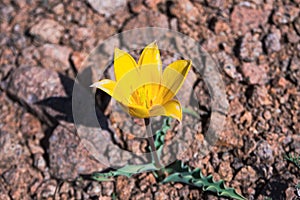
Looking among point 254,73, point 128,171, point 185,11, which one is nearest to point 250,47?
point 254,73

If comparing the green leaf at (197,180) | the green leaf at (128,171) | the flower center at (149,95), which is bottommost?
the green leaf at (197,180)

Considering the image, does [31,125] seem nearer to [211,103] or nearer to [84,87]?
[84,87]

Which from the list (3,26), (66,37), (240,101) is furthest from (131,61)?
(3,26)

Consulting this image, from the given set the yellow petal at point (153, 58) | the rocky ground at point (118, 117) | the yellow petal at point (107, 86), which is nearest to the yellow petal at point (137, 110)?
the yellow petal at point (107, 86)

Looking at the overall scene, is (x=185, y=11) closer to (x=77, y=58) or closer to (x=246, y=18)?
(x=246, y=18)

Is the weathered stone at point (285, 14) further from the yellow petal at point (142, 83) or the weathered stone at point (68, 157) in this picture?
the weathered stone at point (68, 157)

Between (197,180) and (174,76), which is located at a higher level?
(174,76)
